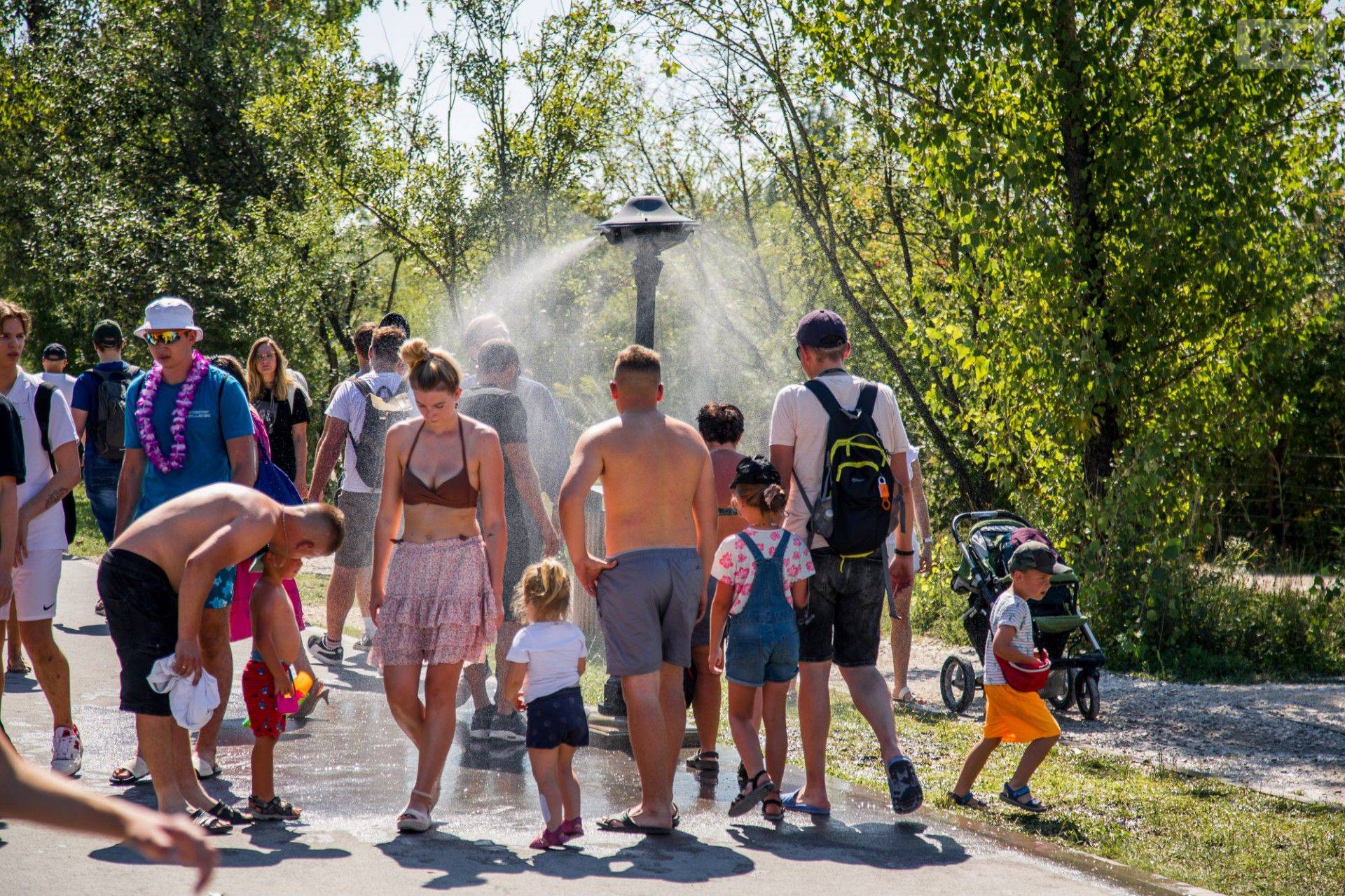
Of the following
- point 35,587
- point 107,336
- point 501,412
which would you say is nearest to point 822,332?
point 501,412

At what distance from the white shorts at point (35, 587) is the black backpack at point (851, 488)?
11.3 ft

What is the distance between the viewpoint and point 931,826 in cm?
555

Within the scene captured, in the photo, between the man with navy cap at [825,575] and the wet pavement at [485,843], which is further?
the man with navy cap at [825,575]

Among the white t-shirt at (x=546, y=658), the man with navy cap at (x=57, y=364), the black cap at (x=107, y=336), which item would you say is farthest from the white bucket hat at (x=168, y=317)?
the man with navy cap at (x=57, y=364)

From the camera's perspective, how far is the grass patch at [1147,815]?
16.5ft

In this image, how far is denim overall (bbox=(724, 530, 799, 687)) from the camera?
215 inches

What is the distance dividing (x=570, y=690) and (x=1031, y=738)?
2149mm

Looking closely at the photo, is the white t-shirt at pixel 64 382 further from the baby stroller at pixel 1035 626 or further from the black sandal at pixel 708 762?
the baby stroller at pixel 1035 626

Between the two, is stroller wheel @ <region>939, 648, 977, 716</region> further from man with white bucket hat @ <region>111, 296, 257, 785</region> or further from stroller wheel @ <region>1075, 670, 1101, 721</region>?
man with white bucket hat @ <region>111, 296, 257, 785</region>

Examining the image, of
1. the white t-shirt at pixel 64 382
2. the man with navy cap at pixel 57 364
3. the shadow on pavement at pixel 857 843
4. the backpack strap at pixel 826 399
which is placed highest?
the man with navy cap at pixel 57 364

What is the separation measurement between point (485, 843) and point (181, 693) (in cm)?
128

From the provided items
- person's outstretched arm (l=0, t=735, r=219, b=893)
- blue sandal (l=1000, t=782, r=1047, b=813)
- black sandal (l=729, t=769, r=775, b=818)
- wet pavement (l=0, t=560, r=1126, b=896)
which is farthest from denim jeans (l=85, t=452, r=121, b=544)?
person's outstretched arm (l=0, t=735, r=219, b=893)

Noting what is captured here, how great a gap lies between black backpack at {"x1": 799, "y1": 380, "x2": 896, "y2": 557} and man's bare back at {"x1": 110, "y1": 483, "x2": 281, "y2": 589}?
2.32m

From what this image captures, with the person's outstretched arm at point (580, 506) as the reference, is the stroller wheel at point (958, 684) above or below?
below
